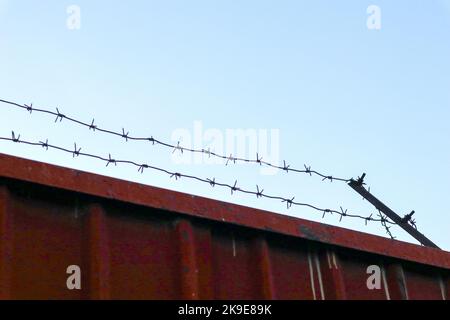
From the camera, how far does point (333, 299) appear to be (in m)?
5.06

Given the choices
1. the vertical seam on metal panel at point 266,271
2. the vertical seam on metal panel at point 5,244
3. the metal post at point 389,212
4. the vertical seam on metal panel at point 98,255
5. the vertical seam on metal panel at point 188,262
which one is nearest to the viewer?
the vertical seam on metal panel at point 5,244

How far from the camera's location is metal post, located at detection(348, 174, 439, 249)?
6.42 metres

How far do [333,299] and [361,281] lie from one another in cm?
33

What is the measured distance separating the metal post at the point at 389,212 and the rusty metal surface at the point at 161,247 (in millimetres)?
985

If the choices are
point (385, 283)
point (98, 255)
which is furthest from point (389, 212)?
point (98, 255)

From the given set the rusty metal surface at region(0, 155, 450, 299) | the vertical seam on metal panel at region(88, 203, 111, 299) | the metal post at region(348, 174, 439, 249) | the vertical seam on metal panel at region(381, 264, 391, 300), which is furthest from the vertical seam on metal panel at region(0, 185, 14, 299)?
the metal post at region(348, 174, 439, 249)

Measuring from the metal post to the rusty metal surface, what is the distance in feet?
3.23

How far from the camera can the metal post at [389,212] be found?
6.42 meters

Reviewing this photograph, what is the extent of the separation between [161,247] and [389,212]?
2457mm

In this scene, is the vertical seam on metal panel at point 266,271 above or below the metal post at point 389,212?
below

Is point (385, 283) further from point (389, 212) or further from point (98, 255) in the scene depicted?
point (98, 255)

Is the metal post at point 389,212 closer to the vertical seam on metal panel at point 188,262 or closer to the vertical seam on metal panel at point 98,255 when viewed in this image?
the vertical seam on metal panel at point 188,262

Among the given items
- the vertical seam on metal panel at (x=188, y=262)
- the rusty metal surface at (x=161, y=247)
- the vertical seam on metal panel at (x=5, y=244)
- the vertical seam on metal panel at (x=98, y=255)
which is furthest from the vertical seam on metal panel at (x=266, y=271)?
the vertical seam on metal panel at (x=5, y=244)
